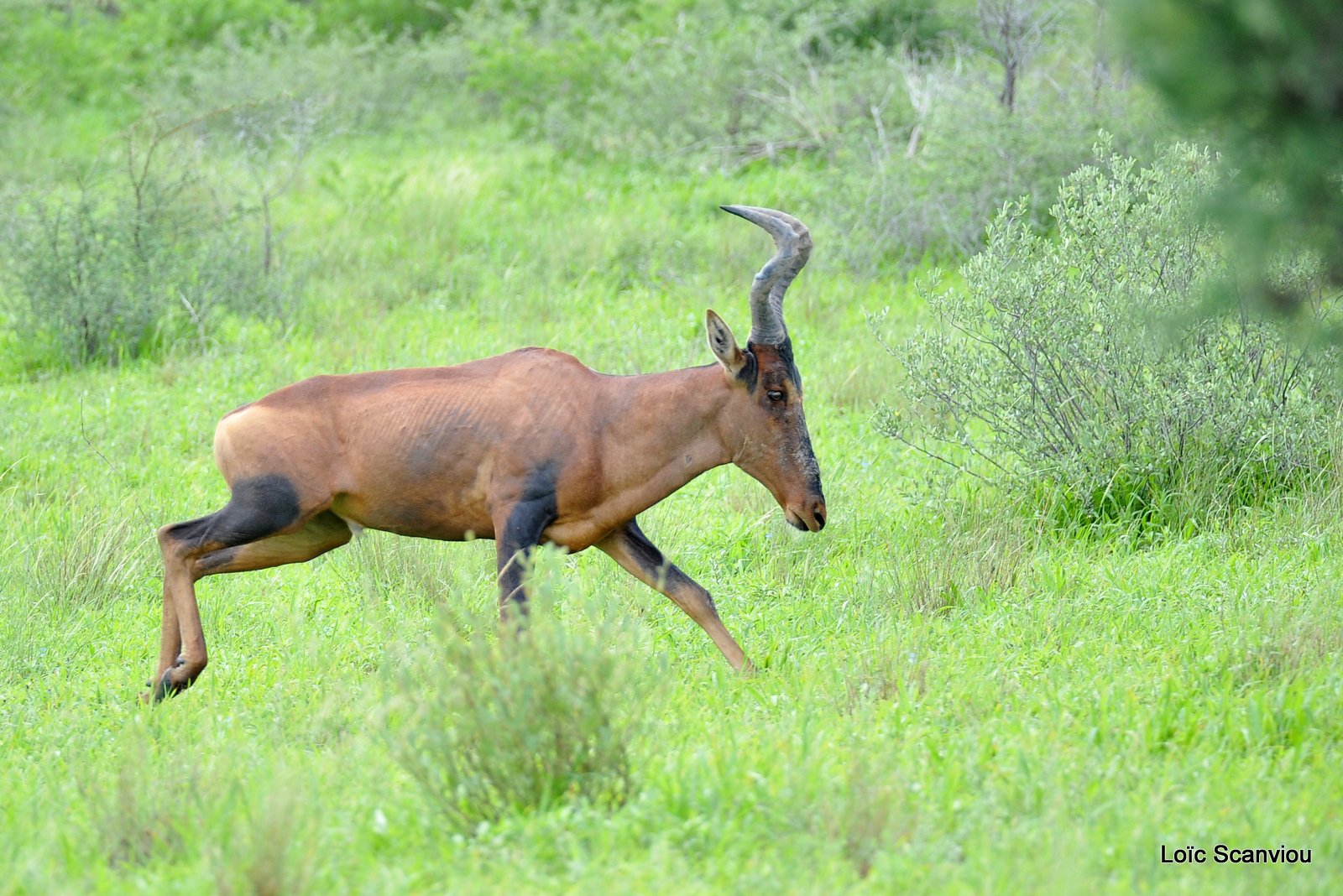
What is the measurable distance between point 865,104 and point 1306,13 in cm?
1227

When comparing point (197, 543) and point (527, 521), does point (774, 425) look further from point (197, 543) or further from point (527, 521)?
point (197, 543)

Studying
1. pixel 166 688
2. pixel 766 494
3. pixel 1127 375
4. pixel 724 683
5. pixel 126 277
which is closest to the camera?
pixel 724 683

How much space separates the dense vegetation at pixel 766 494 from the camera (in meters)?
4.16

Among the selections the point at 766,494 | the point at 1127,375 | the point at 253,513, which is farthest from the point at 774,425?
the point at 1127,375

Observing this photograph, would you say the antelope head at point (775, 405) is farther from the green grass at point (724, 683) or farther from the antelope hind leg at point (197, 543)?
the antelope hind leg at point (197, 543)

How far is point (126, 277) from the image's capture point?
11617mm

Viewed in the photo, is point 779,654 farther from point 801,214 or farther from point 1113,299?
point 801,214

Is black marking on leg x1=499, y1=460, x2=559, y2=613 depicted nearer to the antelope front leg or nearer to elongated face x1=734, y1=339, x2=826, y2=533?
the antelope front leg

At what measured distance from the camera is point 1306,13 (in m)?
3.55

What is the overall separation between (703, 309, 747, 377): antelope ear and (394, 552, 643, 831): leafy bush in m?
1.83

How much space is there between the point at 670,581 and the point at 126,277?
706 cm

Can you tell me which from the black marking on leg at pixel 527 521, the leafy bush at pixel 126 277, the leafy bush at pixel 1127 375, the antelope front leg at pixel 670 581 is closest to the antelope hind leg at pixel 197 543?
the black marking on leg at pixel 527 521

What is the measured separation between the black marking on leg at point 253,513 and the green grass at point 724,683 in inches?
23.4

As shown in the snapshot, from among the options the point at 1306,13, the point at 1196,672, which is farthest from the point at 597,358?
the point at 1306,13
